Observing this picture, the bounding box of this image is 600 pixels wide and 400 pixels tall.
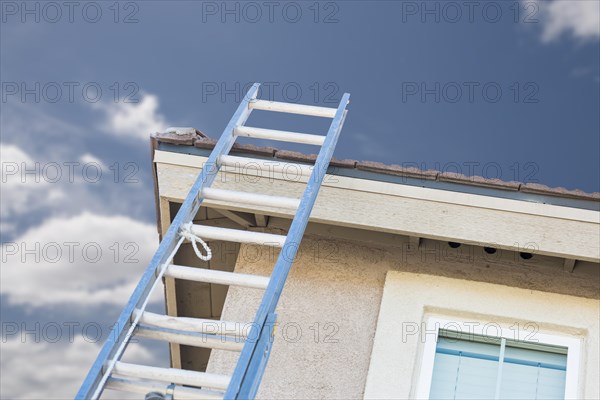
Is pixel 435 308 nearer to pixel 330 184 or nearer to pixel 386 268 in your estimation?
pixel 386 268

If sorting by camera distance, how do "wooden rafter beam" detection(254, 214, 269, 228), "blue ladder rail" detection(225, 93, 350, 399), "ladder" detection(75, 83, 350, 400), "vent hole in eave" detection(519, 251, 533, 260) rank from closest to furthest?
"blue ladder rail" detection(225, 93, 350, 399) → "ladder" detection(75, 83, 350, 400) → "vent hole in eave" detection(519, 251, 533, 260) → "wooden rafter beam" detection(254, 214, 269, 228)

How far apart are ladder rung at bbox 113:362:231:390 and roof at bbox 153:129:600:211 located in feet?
7.83

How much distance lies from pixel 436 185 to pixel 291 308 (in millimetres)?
1442

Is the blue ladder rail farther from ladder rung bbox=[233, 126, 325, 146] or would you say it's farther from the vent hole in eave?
the vent hole in eave

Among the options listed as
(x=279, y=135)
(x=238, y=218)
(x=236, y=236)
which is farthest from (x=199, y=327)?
(x=238, y=218)

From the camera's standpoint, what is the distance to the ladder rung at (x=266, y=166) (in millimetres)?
6500

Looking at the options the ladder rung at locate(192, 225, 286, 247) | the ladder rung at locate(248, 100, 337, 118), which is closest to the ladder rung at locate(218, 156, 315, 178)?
the ladder rung at locate(248, 100, 337, 118)

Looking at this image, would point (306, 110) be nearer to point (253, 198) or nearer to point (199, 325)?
point (253, 198)

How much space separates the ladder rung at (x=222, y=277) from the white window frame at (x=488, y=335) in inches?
70.6

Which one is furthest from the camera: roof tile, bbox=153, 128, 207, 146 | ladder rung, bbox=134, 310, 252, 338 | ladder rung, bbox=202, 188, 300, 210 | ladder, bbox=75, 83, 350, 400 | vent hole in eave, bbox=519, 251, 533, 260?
vent hole in eave, bbox=519, 251, 533, 260

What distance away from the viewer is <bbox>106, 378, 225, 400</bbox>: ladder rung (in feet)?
15.4

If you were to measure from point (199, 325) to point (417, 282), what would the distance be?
2362 millimetres

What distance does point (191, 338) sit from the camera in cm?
508

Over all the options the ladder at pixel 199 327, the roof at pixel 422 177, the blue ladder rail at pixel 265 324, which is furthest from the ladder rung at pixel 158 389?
the roof at pixel 422 177
